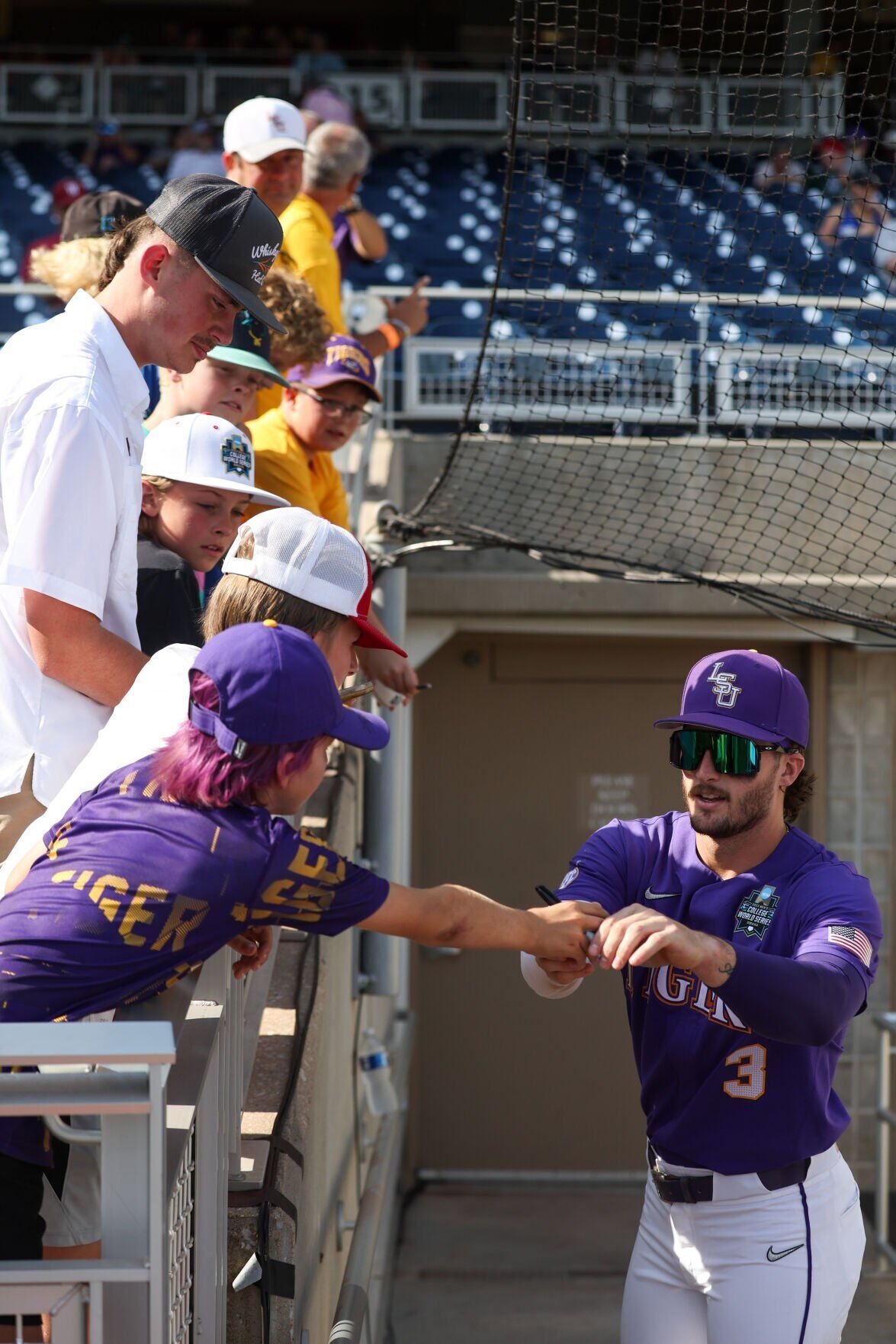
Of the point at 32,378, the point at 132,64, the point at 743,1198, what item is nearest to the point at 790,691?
the point at 743,1198

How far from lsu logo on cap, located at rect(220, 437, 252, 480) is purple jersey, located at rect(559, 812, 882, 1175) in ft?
3.31

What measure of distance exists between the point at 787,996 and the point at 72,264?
7.09ft

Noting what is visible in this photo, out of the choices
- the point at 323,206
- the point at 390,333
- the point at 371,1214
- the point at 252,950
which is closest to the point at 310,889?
the point at 252,950

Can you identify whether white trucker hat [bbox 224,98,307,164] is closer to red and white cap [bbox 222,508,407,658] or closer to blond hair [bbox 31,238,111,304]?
blond hair [bbox 31,238,111,304]

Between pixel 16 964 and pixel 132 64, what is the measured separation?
51.3 ft

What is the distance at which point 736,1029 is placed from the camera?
2404mm

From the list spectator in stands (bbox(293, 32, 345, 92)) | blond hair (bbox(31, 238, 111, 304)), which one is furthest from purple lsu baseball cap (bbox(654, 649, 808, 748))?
spectator in stands (bbox(293, 32, 345, 92))

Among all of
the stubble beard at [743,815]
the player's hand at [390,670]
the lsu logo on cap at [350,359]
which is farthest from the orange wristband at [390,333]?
the stubble beard at [743,815]

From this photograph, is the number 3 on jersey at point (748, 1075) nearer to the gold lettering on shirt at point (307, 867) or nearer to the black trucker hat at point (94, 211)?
the gold lettering on shirt at point (307, 867)

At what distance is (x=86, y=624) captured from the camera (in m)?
2.13

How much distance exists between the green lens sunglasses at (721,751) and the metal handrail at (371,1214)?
5.14 feet

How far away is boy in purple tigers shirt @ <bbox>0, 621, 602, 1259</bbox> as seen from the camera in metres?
1.66

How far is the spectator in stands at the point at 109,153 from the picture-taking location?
14195 millimetres

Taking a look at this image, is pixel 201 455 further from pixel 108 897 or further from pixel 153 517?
pixel 108 897
